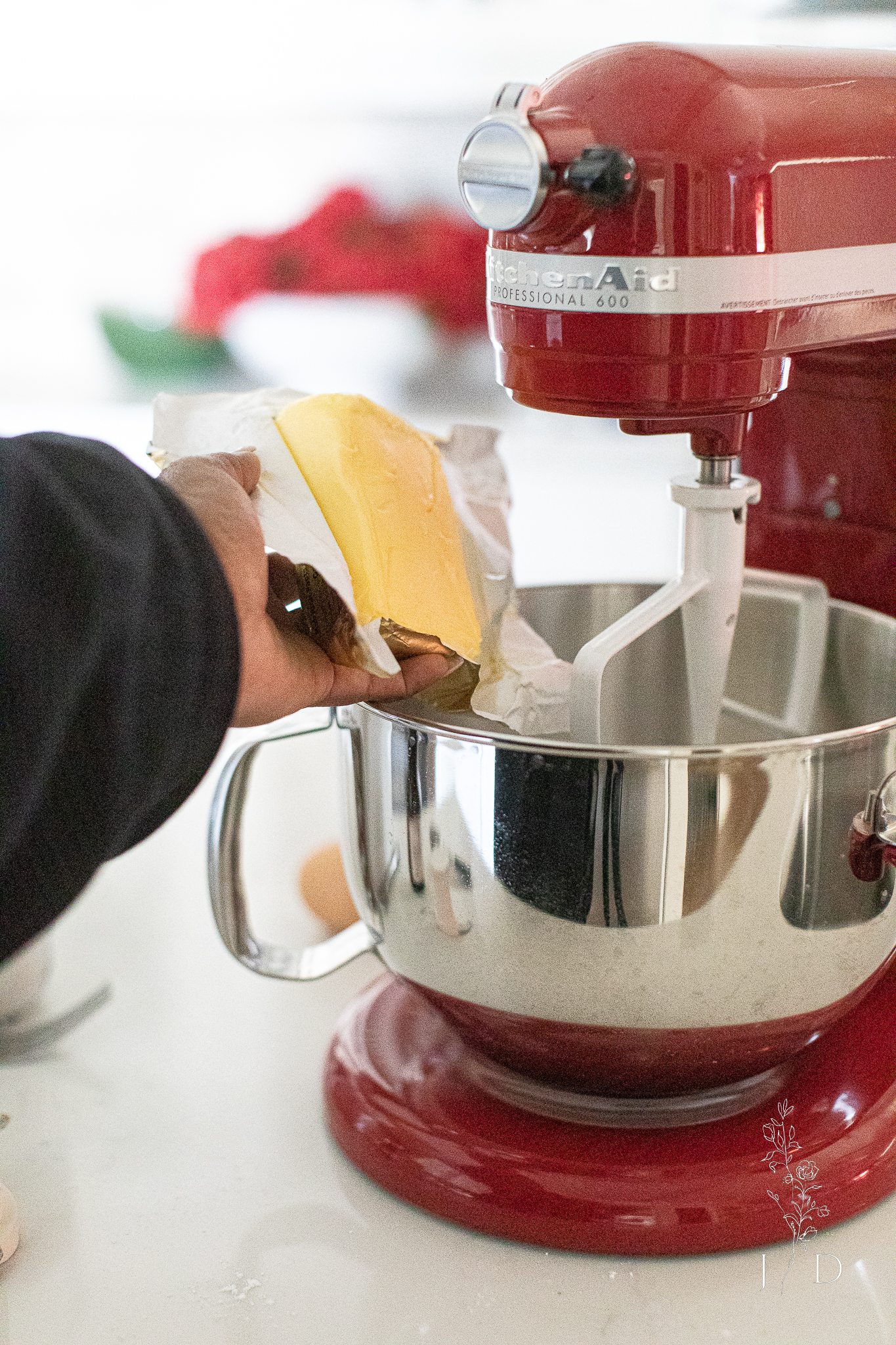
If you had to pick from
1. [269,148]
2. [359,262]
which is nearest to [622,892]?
[359,262]

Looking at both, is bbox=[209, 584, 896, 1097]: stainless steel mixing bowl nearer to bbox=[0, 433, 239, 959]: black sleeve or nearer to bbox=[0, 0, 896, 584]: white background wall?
bbox=[0, 433, 239, 959]: black sleeve

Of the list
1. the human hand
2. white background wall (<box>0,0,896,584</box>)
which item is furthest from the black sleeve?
white background wall (<box>0,0,896,584</box>)

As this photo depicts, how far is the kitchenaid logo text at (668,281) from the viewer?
408 mm

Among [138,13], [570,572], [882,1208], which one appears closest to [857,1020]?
[882,1208]

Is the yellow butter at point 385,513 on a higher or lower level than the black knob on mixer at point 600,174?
lower

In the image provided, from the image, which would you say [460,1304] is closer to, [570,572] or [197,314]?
[570,572]

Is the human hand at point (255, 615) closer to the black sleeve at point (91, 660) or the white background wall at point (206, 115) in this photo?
the black sleeve at point (91, 660)

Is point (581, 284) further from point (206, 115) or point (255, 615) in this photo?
point (206, 115)

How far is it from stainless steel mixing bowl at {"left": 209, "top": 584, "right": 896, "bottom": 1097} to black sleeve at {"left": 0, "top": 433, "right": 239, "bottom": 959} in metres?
0.09

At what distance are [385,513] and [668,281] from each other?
→ 0.13 metres

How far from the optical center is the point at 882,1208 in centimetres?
47

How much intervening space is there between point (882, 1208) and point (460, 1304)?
0.16 m

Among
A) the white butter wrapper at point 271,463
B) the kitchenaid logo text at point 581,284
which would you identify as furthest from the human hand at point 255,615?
the kitchenaid logo text at point 581,284

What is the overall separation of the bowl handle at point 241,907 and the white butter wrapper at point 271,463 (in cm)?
8
